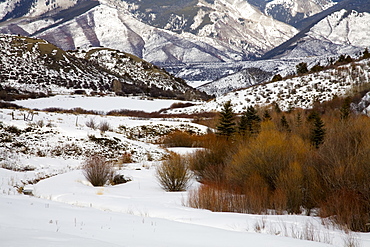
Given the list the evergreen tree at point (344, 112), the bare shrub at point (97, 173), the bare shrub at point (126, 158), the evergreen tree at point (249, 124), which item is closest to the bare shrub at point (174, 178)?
the bare shrub at point (97, 173)

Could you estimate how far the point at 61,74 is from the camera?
92.3 m

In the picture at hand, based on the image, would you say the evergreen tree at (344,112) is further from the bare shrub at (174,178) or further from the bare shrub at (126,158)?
the bare shrub at (126,158)

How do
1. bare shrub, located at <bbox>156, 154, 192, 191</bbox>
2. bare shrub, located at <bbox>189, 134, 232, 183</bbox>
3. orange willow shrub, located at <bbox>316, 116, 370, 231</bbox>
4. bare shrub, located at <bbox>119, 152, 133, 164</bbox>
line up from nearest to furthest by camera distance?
orange willow shrub, located at <bbox>316, 116, 370, 231</bbox> < bare shrub, located at <bbox>156, 154, 192, 191</bbox> < bare shrub, located at <bbox>189, 134, 232, 183</bbox> < bare shrub, located at <bbox>119, 152, 133, 164</bbox>

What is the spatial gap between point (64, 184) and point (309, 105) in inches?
1252

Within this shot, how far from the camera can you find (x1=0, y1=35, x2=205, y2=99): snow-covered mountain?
81.1 meters

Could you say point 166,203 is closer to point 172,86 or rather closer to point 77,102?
point 77,102

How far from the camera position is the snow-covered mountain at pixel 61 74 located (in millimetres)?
81125

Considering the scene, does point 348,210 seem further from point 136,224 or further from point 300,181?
point 136,224

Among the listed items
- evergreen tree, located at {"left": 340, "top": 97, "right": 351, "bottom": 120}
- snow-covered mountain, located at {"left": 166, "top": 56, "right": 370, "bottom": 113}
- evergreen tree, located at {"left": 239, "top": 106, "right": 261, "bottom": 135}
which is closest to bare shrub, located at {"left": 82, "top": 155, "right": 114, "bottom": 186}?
evergreen tree, located at {"left": 239, "top": 106, "right": 261, "bottom": 135}

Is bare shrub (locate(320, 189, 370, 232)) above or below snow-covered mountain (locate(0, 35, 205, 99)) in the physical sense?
below

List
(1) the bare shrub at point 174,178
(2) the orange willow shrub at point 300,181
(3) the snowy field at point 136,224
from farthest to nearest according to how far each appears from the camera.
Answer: (1) the bare shrub at point 174,178 → (2) the orange willow shrub at point 300,181 → (3) the snowy field at point 136,224

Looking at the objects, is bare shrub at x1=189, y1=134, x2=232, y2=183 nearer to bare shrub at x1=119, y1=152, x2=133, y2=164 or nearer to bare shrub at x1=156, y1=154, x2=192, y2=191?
bare shrub at x1=156, y1=154, x2=192, y2=191

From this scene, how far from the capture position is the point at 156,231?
5.07 metres

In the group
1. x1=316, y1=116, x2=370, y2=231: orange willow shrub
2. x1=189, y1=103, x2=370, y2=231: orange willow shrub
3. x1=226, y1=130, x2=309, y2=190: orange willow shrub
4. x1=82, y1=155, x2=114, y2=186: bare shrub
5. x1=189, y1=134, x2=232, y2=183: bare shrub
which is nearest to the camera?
x1=316, y1=116, x2=370, y2=231: orange willow shrub
